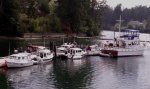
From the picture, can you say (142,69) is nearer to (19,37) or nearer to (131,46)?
(131,46)

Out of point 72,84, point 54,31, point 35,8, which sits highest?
point 35,8

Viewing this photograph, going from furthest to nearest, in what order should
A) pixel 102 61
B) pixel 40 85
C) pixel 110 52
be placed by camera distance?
pixel 110 52 → pixel 102 61 → pixel 40 85

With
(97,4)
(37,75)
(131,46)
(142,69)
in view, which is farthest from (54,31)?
(37,75)

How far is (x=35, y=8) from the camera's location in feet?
437

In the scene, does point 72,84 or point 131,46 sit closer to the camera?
point 72,84

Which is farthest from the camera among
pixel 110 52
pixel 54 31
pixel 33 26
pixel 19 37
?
pixel 54 31

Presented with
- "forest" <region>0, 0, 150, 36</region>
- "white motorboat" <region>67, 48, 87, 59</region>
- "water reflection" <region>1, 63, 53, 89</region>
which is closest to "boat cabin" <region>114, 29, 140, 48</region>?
"white motorboat" <region>67, 48, 87, 59</region>

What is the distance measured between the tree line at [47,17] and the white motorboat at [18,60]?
186ft

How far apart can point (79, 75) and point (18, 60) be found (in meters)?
12.1

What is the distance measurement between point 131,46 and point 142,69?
23.3 m

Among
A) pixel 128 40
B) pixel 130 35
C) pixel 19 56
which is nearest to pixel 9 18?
pixel 130 35

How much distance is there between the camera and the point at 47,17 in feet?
456

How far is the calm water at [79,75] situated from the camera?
49.7 metres

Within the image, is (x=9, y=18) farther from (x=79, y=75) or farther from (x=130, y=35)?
(x=79, y=75)
